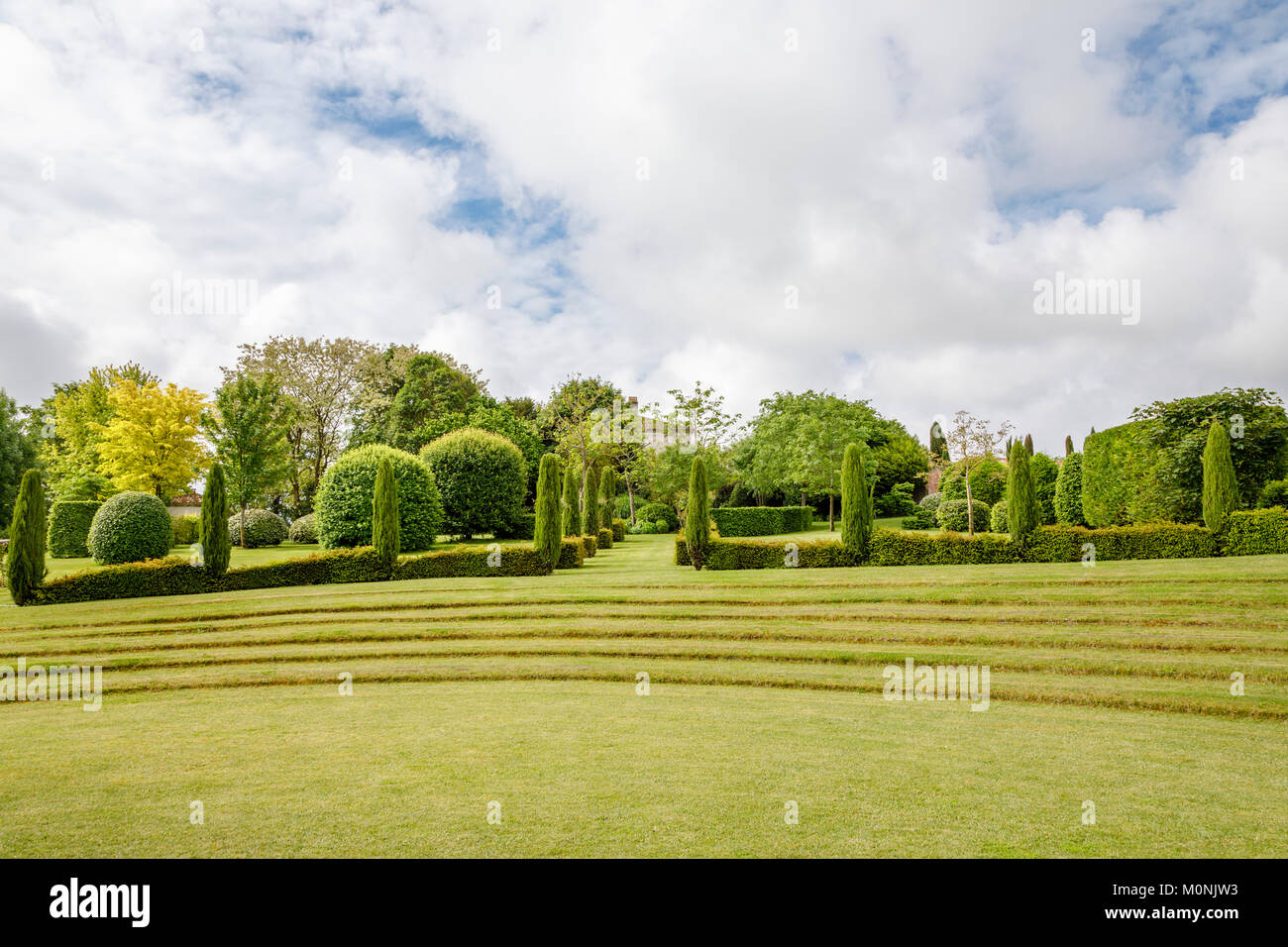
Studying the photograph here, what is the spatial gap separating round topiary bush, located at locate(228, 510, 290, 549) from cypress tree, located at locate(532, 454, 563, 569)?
17.6m

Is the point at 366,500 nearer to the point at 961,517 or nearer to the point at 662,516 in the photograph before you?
the point at 662,516

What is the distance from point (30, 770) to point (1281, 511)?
71.1 ft

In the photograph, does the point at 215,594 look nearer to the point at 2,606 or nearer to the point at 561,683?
the point at 2,606

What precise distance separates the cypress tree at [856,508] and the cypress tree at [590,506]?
1174 centimetres

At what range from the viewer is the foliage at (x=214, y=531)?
59.2 ft

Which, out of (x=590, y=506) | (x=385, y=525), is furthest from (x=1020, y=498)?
(x=385, y=525)

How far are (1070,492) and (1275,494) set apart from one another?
789 cm

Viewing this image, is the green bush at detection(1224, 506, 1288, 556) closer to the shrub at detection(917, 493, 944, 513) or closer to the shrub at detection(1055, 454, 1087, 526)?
the shrub at detection(1055, 454, 1087, 526)

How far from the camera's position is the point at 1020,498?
1736 centimetres

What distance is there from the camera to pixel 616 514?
1852 inches


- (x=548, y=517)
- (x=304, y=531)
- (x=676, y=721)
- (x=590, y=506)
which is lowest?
(x=676, y=721)

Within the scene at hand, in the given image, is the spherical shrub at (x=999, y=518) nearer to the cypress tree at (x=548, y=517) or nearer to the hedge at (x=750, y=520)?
the hedge at (x=750, y=520)

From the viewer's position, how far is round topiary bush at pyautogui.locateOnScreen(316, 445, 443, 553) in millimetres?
23844
